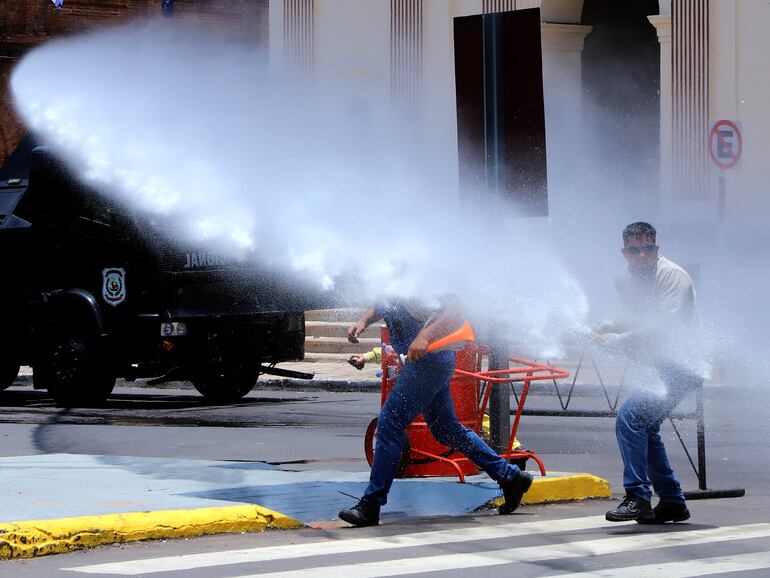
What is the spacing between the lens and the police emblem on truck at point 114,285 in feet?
57.7

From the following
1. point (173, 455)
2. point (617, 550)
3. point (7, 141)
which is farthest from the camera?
point (7, 141)

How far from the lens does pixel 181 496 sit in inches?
400

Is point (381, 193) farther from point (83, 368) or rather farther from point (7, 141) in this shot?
point (7, 141)

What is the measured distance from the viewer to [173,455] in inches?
525

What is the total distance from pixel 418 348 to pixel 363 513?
3.13ft

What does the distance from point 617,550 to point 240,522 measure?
2040 millimetres

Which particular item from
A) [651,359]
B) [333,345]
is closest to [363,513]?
[651,359]

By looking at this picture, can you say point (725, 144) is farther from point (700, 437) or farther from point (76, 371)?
point (700, 437)

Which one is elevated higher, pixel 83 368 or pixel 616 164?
pixel 616 164

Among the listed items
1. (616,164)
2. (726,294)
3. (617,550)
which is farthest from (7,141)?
(617,550)

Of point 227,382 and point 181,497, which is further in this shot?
point 227,382

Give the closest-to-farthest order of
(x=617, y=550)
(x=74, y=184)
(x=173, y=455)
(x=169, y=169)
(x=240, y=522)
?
(x=617, y=550) → (x=240, y=522) → (x=173, y=455) → (x=169, y=169) → (x=74, y=184)

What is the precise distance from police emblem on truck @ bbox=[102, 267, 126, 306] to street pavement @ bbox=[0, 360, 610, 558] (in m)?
4.96

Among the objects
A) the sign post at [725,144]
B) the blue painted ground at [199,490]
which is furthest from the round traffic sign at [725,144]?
the blue painted ground at [199,490]
